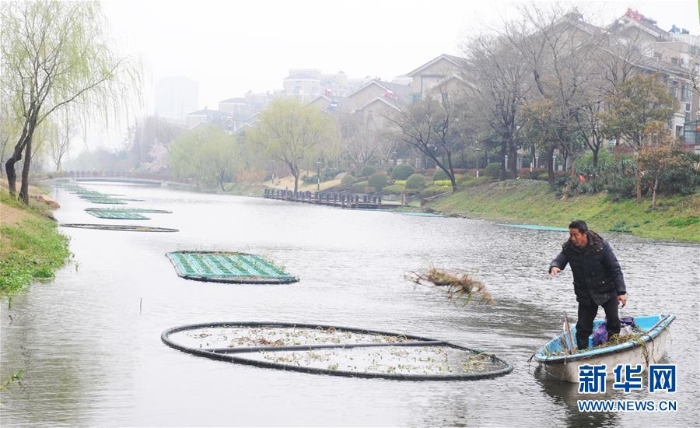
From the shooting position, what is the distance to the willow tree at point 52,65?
33062 mm

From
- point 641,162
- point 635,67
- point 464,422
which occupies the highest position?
point 635,67

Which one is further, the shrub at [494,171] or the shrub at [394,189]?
the shrub at [394,189]

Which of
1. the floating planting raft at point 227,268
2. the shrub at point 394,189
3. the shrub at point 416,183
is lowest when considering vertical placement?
the floating planting raft at point 227,268

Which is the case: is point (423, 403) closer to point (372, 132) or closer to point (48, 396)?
point (48, 396)

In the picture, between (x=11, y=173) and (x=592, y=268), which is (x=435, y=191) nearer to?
(x=11, y=173)

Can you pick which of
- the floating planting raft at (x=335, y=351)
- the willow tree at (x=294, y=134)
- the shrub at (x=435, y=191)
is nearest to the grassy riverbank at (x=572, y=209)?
the shrub at (x=435, y=191)

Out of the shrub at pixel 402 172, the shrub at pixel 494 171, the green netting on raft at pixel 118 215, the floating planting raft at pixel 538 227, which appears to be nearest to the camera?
the floating planting raft at pixel 538 227

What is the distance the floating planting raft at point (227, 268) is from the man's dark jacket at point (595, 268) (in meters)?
10.2

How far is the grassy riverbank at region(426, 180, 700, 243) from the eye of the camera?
38719 mm

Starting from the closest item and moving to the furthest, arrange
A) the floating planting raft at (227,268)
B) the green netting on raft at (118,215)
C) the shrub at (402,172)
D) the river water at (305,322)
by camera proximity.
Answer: the river water at (305,322) → the floating planting raft at (227,268) → the green netting on raft at (118,215) → the shrub at (402,172)

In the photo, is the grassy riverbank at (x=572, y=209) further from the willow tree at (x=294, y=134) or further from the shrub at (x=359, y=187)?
the willow tree at (x=294, y=134)

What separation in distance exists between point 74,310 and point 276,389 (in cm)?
633

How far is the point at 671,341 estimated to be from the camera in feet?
47.8

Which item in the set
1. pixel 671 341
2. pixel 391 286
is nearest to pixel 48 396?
pixel 671 341
